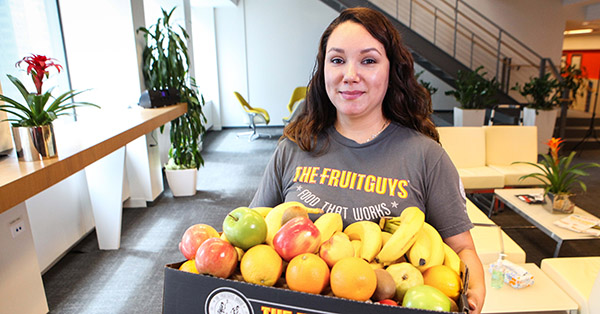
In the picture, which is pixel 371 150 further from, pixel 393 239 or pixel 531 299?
pixel 531 299

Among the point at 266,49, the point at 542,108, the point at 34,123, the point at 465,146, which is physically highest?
the point at 266,49

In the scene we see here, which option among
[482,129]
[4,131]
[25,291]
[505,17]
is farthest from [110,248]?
[505,17]

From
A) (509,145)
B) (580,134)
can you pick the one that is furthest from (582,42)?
(509,145)

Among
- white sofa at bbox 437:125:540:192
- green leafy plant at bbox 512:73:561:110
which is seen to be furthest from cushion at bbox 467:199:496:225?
green leafy plant at bbox 512:73:561:110

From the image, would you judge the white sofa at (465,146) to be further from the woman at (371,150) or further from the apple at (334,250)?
the apple at (334,250)

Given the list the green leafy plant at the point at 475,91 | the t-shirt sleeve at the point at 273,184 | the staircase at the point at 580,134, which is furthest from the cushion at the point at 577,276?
the staircase at the point at 580,134

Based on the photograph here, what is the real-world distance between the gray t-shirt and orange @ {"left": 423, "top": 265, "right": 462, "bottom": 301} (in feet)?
0.94

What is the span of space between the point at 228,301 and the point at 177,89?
12.6 ft

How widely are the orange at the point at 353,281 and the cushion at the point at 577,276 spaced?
1829 mm

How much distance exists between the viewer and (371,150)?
1.15 meters

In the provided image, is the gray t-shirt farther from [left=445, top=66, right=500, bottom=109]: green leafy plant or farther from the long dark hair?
[left=445, top=66, right=500, bottom=109]: green leafy plant

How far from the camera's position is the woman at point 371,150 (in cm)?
105

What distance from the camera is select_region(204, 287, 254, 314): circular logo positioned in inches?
24.7

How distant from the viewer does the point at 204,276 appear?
25.0 inches
